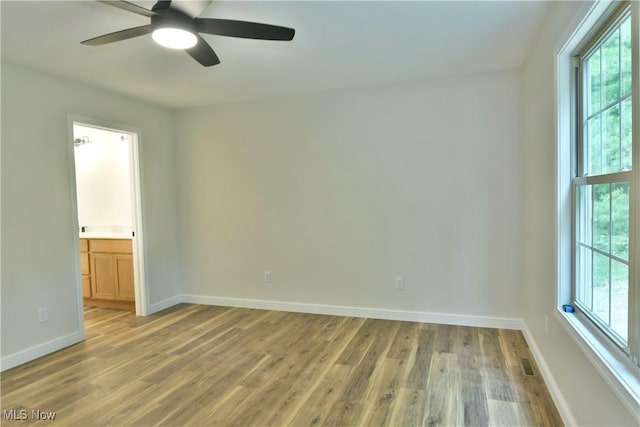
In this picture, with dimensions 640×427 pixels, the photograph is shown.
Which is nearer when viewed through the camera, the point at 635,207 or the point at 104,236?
the point at 635,207

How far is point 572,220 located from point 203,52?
2356mm

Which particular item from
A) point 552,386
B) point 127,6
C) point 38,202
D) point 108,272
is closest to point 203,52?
point 127,6

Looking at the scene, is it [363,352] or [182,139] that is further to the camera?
[182,139]

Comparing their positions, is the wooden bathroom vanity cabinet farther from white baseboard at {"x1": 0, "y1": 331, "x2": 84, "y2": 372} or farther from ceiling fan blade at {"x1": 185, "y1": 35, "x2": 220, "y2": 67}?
ceiling fan blade at {"x1": 185, "y1": 35, "x2": 220, "y2": 67}

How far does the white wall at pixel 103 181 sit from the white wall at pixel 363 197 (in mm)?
859

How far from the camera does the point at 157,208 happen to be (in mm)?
4328

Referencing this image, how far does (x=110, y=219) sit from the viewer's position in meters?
4.91

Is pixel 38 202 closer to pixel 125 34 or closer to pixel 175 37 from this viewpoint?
pixel 125 34

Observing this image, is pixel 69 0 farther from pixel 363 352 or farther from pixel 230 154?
pixel 363 352

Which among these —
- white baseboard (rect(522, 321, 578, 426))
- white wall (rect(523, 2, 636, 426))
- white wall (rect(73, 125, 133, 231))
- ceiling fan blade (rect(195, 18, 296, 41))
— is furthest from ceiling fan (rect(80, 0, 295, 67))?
white wall (rect(73, 125, 133, 231))

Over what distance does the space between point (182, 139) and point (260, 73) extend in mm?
1762

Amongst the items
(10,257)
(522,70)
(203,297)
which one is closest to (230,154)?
(203,297)

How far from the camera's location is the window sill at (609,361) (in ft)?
4.00

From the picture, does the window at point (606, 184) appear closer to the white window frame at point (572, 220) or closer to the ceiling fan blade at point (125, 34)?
the white window frame at point (572, 220)
